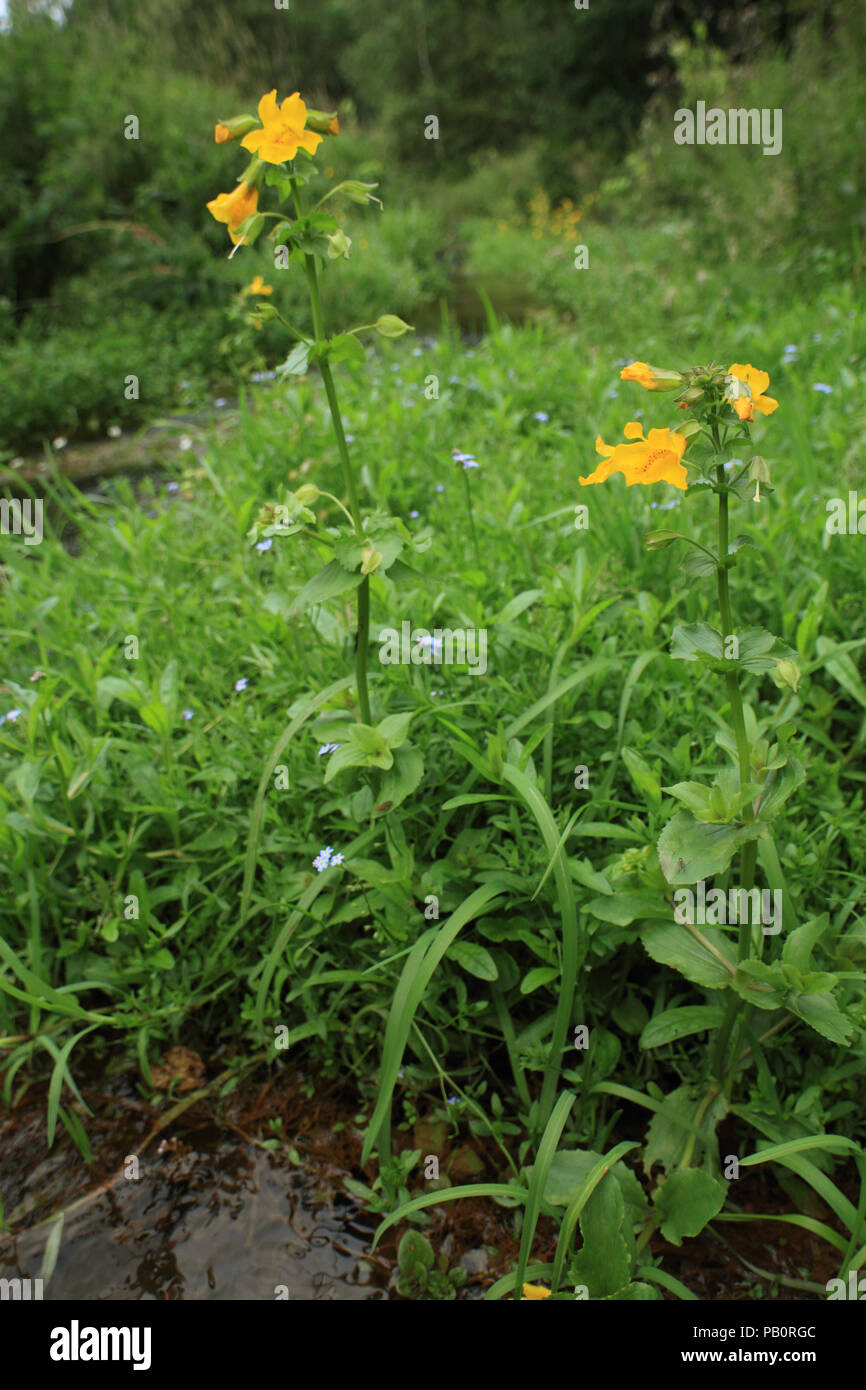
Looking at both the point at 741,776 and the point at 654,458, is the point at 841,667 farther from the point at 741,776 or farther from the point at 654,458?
the point at 654,458

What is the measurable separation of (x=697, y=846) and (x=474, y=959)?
472 millimetres

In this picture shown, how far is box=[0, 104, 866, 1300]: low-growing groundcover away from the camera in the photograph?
3.76 ft

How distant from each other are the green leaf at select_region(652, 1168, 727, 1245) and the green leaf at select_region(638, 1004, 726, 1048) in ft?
0.57

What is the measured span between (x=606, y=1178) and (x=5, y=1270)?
3.12 ft

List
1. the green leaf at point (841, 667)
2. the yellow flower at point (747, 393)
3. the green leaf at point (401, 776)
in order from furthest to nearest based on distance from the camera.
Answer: the green leaf at point (841, 667)
the green leaf at point (401, 776)
the yellow flower at point (747, 393)

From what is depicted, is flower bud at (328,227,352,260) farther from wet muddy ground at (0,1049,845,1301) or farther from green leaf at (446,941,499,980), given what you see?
wet muddy ground at (0,1049,845,1301)

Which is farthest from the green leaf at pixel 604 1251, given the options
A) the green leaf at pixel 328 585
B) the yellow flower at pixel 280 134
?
the yellow flower at pixel 280 134

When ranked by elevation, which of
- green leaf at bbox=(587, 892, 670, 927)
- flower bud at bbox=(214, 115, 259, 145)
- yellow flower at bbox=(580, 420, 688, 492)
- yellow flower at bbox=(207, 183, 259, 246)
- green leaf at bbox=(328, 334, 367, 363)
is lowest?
green leaf at bbox=(587, 892, 670, 927)

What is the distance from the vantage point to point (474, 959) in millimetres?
1356

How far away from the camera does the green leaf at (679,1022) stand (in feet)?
4.07

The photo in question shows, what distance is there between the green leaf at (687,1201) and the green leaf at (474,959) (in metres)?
0.38

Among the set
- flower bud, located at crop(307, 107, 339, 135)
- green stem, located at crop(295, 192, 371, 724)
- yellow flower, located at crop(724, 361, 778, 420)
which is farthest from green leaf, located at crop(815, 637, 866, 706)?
flower bud, located at crop(307, 107, 339, 135)

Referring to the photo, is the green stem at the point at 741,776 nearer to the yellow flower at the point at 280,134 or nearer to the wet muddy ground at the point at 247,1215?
the wet muddy ground at the point at 247,1215

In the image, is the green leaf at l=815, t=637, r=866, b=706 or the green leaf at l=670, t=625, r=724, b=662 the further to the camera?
the green leaf at l=815, t=637, r=866, b=706
